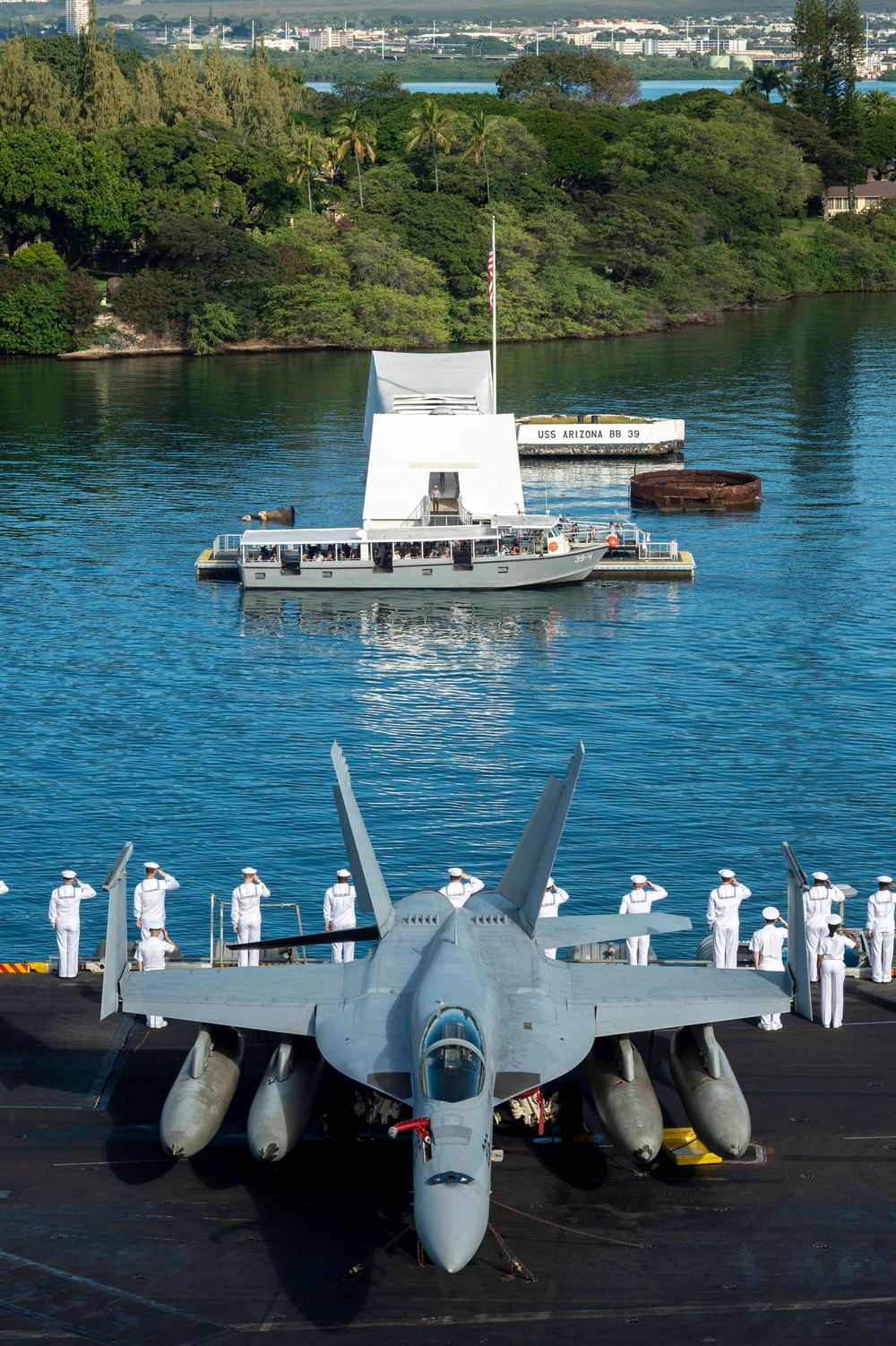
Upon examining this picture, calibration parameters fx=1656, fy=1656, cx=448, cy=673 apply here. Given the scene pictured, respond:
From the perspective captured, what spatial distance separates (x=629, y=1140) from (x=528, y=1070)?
6.27 feet

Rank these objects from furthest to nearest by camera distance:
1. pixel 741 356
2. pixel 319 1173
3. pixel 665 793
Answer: pixel 741 356 < pixel 665 793 < pixel 319 1173

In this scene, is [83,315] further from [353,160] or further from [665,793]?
[665,793]

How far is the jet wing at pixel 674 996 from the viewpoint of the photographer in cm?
2698

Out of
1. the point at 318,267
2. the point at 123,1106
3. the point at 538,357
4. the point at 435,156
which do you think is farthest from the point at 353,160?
the point at 123,1106

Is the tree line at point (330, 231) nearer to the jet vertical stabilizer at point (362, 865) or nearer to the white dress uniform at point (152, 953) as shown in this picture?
the white dress uniform at point (152, 953)

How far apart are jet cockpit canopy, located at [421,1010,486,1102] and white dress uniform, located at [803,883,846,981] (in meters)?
10.6

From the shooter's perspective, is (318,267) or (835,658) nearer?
(835,658)

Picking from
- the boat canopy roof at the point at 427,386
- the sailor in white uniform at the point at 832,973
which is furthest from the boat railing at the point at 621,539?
the sailor in white uniform at the point at 832,973

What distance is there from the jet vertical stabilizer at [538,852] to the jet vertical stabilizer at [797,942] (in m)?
4.04

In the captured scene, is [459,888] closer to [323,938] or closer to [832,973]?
[323,938]

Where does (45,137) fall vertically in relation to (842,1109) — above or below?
above

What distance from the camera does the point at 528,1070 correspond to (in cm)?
2502

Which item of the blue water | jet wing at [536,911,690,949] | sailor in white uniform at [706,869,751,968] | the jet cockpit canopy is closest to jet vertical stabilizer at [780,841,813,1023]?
jet wing at [536,911,690,949]

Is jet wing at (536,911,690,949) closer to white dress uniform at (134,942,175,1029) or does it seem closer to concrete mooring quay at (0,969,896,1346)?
concrete mooring quay at (0,969,896,1346)
